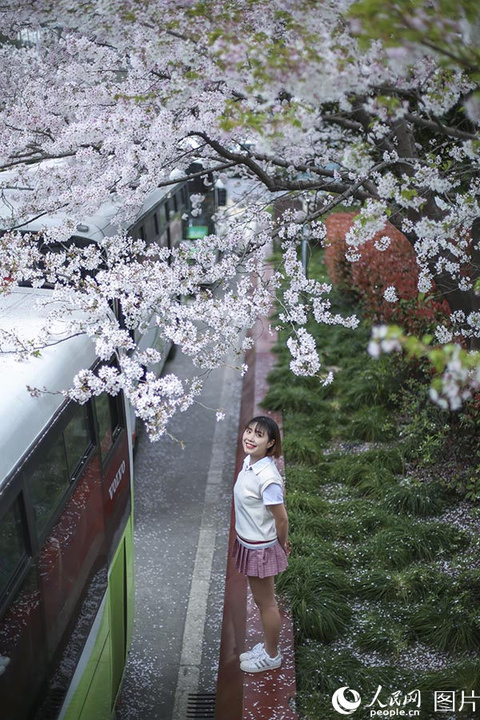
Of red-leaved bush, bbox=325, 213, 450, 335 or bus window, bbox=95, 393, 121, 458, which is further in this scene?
red-leaved bush, bbox=325, 213, 450, 335

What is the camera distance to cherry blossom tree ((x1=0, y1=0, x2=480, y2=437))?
345 cm

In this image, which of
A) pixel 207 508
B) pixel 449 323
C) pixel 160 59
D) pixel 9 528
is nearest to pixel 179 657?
pixel 207 508

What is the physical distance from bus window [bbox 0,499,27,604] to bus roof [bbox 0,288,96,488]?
187 millimetres

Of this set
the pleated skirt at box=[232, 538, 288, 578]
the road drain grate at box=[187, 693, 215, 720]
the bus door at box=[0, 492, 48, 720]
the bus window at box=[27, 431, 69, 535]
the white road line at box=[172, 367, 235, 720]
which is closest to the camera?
Answer: the bus door at box=[0, 492, 48, 720]

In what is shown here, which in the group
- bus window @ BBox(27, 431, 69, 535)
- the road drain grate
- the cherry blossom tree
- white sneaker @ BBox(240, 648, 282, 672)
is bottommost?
the road drain grate

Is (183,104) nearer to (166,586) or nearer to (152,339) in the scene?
(166,586)

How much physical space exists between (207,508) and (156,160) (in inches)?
153

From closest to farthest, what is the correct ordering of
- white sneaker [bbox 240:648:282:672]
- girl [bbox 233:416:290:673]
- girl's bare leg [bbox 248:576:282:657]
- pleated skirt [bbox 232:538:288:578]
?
girl [bbox 233:416:290:673] < pleated skirt [bbox 232:538:288:578] < girl's bare leg [bbox 248:576:282:657] < white sneaker [bbox 240:648:282:672]

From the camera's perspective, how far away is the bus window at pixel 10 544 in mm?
3119

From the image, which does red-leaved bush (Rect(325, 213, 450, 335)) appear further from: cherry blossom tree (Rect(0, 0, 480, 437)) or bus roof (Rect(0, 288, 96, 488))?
bus roof (Rect(0, 288, 96, 488))

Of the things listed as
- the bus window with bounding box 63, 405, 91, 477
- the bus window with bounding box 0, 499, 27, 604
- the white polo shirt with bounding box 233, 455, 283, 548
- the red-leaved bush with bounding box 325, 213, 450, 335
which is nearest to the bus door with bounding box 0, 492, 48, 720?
the bus window with bounding box 0, 499, 27, 604

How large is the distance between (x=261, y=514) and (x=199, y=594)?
2426 mm

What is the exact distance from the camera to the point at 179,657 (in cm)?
564

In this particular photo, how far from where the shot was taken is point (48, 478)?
362 cm
